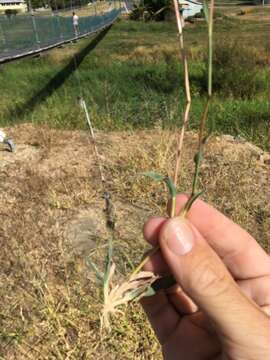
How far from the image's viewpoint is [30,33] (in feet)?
35.9

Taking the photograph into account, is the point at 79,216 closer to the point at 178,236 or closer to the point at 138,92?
the point at 178,236

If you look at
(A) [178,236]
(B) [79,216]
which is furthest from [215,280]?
(B) [79,216]

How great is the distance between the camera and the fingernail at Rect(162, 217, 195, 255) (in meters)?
1.01

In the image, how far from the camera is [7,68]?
48.4ft

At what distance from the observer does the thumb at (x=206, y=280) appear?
1018 mm

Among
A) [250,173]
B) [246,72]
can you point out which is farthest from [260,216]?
[246,72]

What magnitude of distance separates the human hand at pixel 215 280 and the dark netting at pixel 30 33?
7.19m

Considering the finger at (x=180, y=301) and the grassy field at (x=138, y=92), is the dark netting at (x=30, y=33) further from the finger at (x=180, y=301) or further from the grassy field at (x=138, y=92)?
the finger at (x=180, y=301)

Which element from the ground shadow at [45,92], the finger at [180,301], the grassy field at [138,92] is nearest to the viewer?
the finger at [180,301]

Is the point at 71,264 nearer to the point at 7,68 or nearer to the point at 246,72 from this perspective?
the point at 246,72

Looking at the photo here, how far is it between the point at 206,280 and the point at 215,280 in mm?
18

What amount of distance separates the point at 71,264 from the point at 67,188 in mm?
1092

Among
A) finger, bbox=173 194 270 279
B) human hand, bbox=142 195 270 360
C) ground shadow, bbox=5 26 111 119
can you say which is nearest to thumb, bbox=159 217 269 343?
human hand, bbox=142 195 270 360

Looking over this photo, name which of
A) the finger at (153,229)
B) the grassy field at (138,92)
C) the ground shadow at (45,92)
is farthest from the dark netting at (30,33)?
the finger at (153,229)
